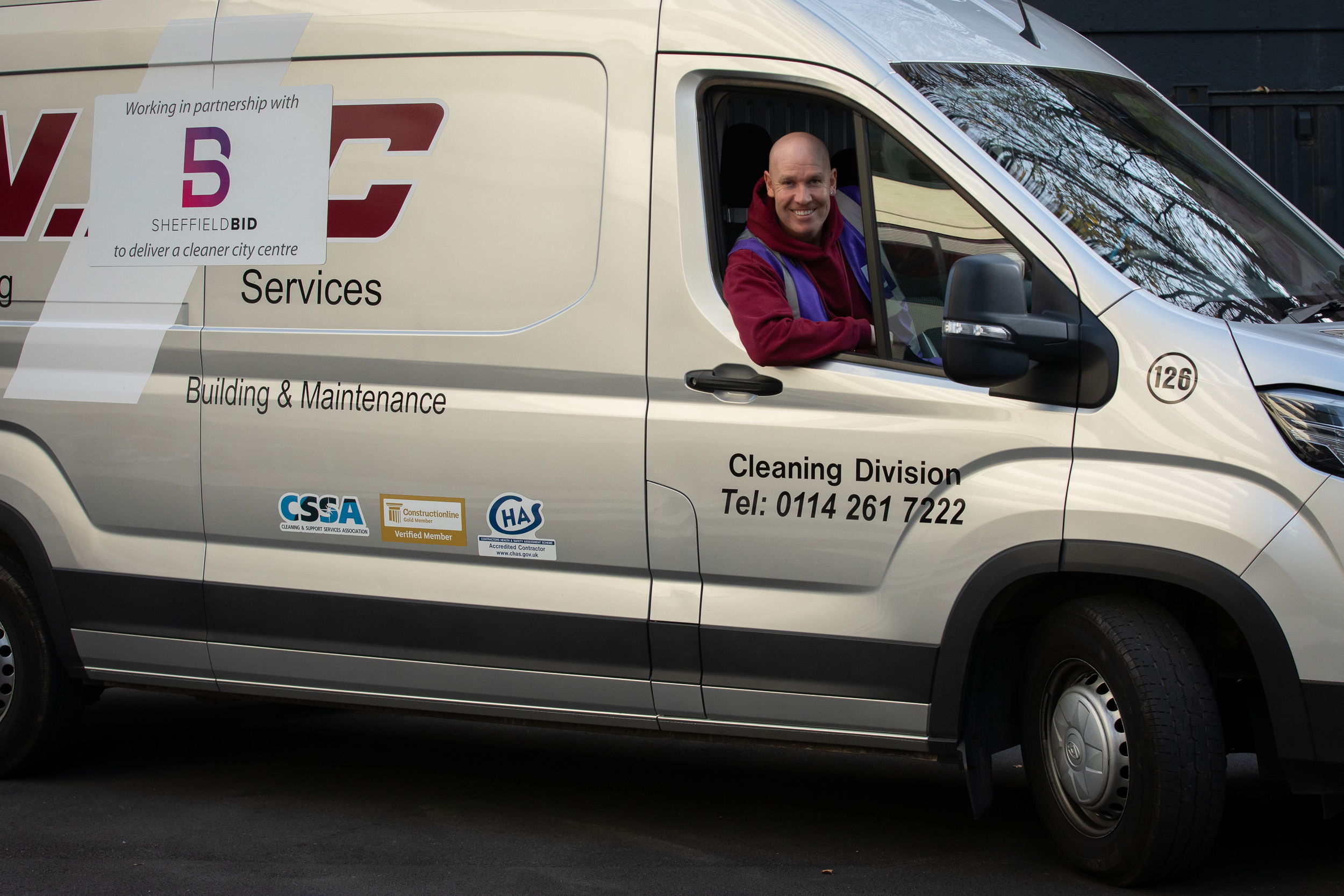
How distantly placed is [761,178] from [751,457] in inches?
35.7

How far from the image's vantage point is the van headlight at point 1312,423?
12.0 ft

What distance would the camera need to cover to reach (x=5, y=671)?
5.49 m

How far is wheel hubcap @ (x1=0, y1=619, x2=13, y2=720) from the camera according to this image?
5457mm

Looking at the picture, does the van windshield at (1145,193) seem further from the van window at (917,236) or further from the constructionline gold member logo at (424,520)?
the constructionline gold member logo at (424,520)

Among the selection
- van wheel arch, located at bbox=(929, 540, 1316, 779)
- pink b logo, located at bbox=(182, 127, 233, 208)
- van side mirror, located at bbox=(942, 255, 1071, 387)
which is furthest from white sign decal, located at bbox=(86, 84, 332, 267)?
van wheel arch, located at bbox=(929, 540, 1316, 779)

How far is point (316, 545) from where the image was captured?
15.9ft

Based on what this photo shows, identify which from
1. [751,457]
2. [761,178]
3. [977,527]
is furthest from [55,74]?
[977,527]

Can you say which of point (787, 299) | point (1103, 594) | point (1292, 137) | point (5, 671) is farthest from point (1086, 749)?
point (1292, 137)

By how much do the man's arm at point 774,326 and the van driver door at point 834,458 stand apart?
0.04 meters

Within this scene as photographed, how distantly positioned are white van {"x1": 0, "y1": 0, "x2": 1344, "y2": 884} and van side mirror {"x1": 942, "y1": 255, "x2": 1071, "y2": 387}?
0.03 feet

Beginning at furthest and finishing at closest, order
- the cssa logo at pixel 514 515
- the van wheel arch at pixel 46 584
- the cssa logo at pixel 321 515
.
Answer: the van wheel arch at pixel 46 584 → the cssa logo at pixel 321 515 → the cssa logo at pixel 514 515

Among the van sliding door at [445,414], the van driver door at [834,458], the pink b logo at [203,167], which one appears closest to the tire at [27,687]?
the van sliding door at [445,414]

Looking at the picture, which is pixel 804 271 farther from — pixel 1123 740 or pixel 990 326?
pixel 1123 740

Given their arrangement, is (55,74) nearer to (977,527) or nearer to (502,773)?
(502,773)
